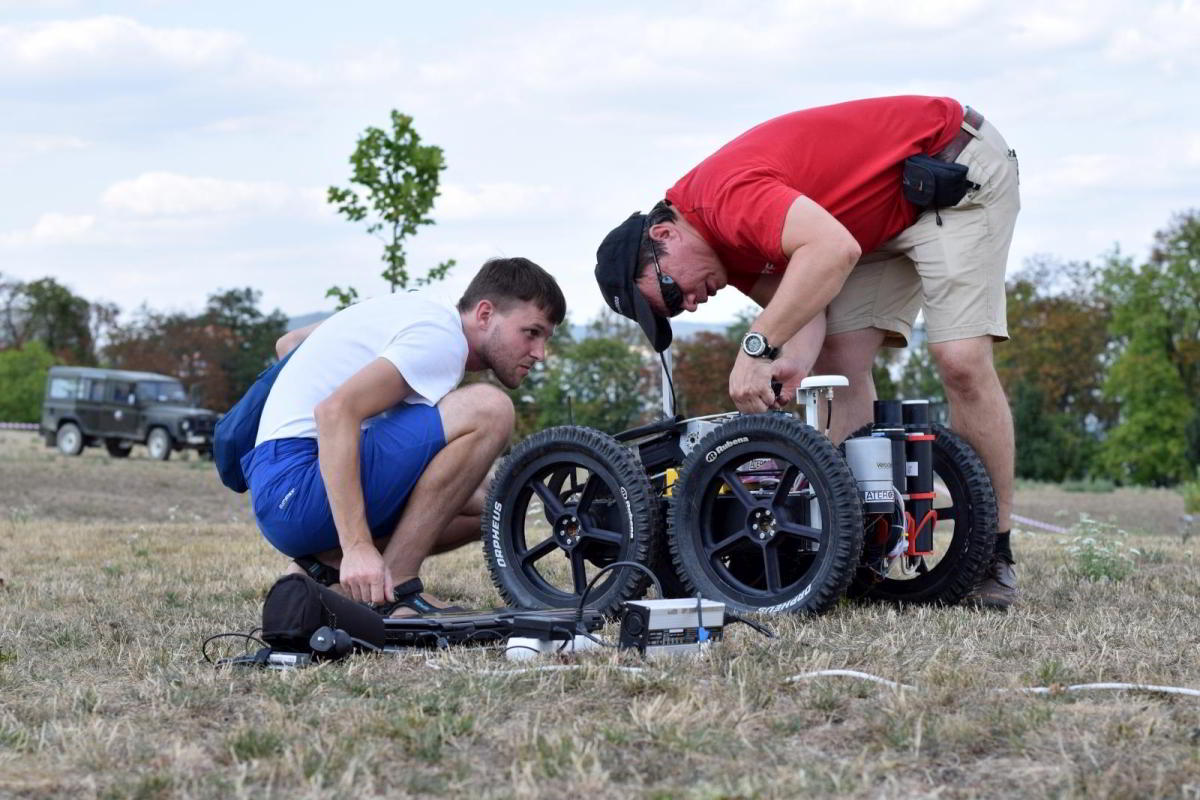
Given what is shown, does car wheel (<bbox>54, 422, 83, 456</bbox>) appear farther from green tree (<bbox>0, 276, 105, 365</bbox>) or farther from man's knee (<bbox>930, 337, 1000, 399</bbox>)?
green tree (<bbox>0, 276, 105, 365</bbox>)

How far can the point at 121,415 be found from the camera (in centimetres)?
3116

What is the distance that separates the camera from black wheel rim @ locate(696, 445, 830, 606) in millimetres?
4336

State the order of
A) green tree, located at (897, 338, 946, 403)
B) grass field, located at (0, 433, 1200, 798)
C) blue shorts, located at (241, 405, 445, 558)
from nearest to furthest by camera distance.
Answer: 1. grass field, located at (0, 433, 1200, 798)
2. blue shorts, located at (241, 405, 445, 558)
3. green tree, located at (897, 338, 946, 403)

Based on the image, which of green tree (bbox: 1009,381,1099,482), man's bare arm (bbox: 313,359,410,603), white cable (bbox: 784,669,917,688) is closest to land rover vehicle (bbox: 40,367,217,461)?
green tree (bbox: 1009,381,1099,482)

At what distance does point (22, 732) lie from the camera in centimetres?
279

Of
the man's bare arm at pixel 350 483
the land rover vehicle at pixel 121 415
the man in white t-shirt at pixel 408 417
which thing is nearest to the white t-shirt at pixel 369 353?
the man in white t-shirt at pixel 408 417

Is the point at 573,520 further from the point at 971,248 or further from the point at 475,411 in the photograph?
the point at 971,248

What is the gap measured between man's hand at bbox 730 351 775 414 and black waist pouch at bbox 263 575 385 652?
4.54 ft

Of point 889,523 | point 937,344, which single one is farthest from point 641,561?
point 937,344

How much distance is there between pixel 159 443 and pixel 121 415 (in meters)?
1.34

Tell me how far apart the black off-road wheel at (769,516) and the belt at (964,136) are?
1.12 metres

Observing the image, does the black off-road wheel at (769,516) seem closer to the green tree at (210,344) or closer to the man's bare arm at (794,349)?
the man's bare arm at (794,349)

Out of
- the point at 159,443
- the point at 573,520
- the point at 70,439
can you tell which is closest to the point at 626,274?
the point at 573,520

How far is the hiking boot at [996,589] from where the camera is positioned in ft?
15.4
